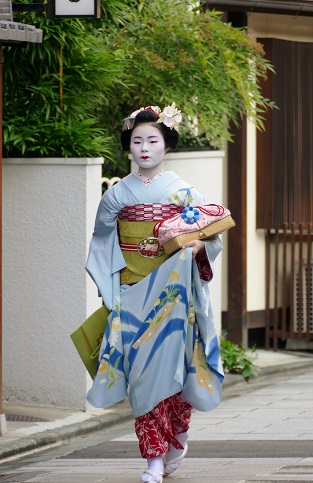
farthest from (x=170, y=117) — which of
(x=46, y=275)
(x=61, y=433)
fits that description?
(x=46, y=275)

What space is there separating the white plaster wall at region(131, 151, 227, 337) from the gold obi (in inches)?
181

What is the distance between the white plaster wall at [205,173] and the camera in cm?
1308

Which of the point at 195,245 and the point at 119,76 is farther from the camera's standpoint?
the point at 119,76

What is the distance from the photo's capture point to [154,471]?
26.6 ft

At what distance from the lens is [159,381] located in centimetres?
816

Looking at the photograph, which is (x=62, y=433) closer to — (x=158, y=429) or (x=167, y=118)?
(x=158, y=429)

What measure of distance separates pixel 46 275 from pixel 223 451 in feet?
8.90

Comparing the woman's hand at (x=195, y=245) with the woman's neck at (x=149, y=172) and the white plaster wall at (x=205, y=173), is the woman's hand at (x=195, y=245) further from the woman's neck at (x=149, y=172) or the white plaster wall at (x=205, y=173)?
the white plaster wall at (x=205, y=173)

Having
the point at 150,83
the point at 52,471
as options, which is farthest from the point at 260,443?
the point at 150,83

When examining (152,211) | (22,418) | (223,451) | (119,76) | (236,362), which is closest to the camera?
(152,211)

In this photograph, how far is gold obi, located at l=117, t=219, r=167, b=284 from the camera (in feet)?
27.3

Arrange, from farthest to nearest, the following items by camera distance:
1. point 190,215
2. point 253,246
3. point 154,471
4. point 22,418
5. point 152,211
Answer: point 253,246 < point 22,418 < point 152,211 < point 190,215 < point 154,471

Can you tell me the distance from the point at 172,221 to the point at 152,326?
611 mm

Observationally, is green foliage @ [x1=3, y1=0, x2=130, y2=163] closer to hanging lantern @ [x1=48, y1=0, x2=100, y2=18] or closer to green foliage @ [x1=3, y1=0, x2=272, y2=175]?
green foliage @ [x1=3, y1=0, x2=272, y2=175]
